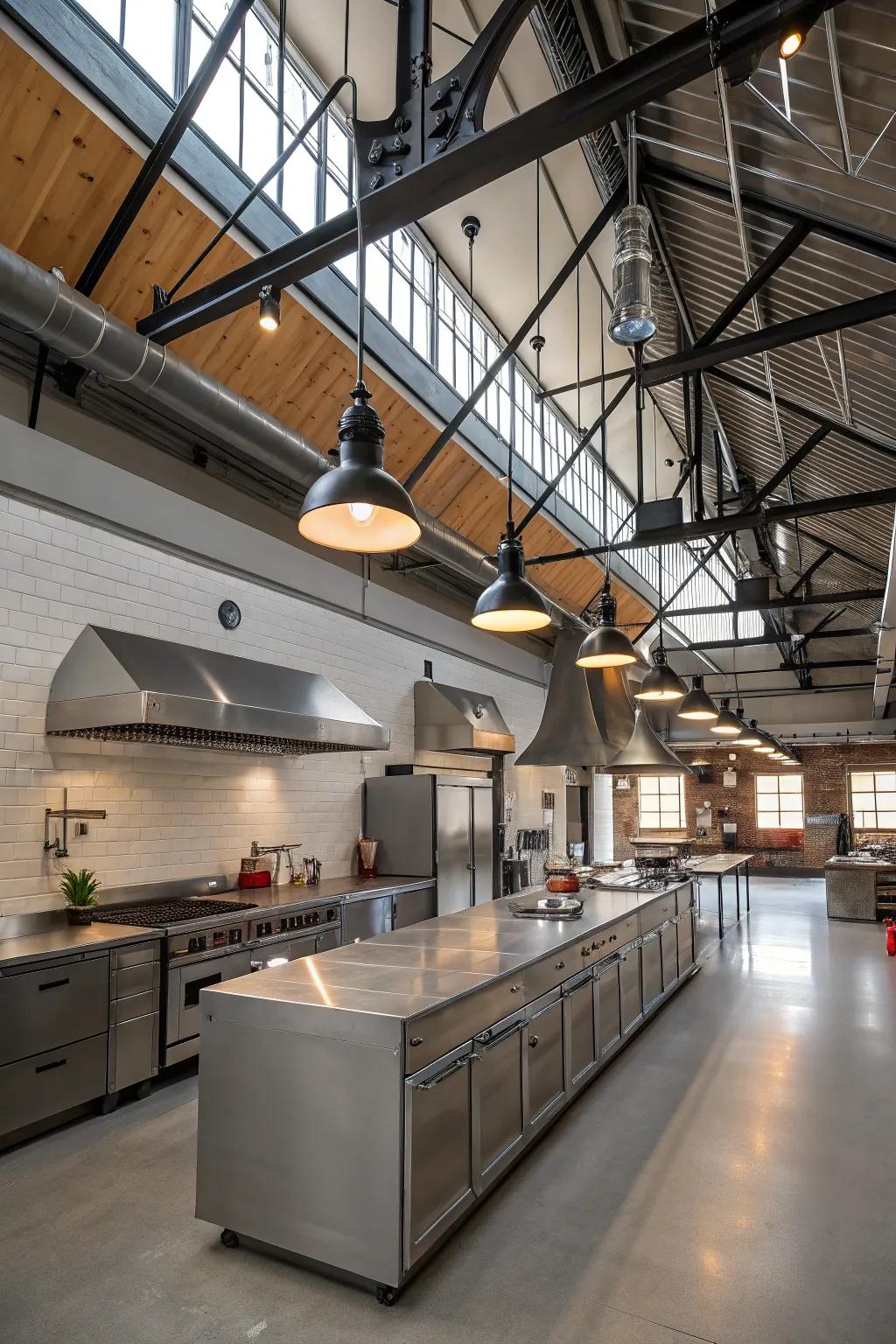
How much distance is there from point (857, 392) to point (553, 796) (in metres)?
8.33

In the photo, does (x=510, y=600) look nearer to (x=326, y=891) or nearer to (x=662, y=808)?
(x=326, y=891)

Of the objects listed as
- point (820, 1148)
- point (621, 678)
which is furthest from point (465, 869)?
point (820, 1148)

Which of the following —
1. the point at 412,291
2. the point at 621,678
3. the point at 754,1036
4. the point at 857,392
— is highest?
the point at 412,291

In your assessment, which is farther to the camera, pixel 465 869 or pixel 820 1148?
pixel 465 869

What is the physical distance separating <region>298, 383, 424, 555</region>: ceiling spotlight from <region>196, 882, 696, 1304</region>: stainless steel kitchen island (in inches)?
68.0

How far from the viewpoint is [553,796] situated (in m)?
13.2

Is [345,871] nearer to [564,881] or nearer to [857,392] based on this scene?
[564,881]

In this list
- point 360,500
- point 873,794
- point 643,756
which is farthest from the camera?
point 873,794

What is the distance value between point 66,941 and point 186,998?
35.6 inches

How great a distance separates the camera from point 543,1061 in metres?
3.98

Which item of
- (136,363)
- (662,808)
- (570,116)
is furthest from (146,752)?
(662,808)

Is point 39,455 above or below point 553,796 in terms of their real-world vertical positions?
above

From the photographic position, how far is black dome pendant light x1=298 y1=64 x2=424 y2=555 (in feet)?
8.55

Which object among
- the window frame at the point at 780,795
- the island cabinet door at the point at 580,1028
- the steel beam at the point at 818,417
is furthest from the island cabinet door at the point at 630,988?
the window frame at the point at 780,795
